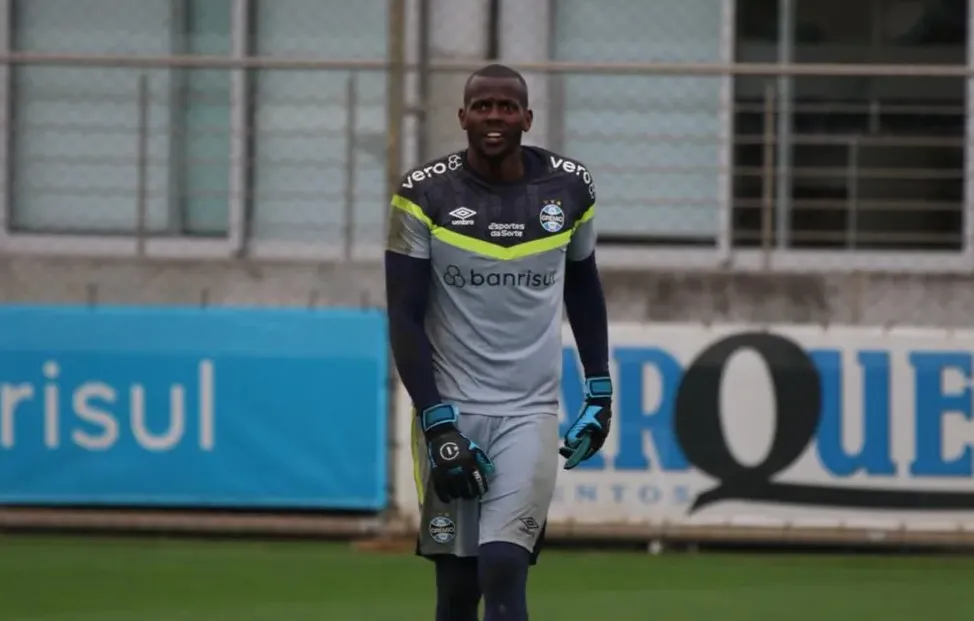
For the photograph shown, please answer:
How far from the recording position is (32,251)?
11.8m

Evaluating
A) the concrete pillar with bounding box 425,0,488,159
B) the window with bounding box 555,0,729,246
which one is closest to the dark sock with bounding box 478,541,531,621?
the concrete pillar with bounding box 425,0,488,159

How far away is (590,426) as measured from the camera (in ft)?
19.7

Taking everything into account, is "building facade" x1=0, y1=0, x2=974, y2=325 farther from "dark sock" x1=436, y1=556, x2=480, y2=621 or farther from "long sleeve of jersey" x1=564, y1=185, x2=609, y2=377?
"dark sock" x1=436, y1=556, x2=480, y2=621

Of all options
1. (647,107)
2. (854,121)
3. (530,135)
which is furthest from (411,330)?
(854,121)

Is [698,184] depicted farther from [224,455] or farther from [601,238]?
[224,455]

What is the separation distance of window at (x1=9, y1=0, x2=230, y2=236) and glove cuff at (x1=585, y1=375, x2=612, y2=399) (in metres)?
6.13

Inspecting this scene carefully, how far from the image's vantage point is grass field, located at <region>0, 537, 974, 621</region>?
8.32 metres

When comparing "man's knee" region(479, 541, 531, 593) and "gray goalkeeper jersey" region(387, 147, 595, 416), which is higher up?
Result: "gray goalkeeper jersey" region(387, 147, 595, 416)

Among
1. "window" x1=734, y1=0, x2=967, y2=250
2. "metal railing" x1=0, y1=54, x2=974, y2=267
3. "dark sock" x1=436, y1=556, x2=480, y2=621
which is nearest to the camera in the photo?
"dark sock" x1=436, y1=556, x2=480, y2=621

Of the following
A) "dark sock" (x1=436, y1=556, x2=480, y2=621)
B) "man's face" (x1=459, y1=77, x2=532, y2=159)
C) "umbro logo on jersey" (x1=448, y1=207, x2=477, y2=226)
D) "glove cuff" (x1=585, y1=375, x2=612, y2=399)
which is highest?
"man's face" (x1=459, y1=77, x2=532, y2=159)

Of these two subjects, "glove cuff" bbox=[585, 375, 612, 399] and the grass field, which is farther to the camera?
the grass field

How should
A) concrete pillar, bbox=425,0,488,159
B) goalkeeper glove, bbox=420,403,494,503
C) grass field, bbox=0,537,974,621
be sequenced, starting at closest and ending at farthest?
goalkeeper glove, bbox=420,403,494,503, grass field, bbox=0,537,974,621, concrete pillar, bbox=425,0,488,159

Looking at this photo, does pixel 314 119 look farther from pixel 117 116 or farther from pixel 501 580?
pixel 501 580

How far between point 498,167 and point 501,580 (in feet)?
3.79
